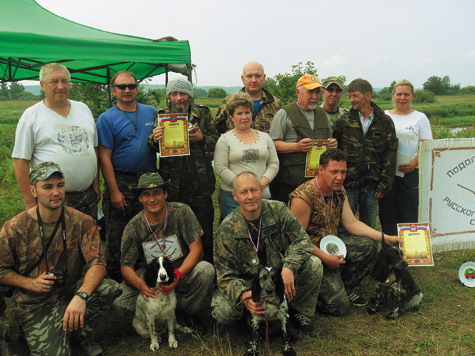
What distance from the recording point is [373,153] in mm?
4688

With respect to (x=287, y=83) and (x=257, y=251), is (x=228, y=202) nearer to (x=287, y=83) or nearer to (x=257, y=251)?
(x=257, y=251)

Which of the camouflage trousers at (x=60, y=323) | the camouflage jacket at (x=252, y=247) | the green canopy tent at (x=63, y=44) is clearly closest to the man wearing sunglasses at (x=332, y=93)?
the camouflage jacket at (x=252, y=247)

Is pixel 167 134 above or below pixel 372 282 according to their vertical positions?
above

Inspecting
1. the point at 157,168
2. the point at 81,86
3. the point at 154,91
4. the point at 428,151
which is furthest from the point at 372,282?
the point at 154,91

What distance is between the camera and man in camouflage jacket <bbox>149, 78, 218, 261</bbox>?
4.33m

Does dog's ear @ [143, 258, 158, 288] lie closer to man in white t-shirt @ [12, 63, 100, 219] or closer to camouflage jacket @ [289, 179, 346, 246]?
man in white t-shirt @ [12, 63, 100, 219]

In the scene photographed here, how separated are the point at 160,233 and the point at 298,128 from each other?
216 centimetres

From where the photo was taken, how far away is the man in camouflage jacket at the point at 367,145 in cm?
468

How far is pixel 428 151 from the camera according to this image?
182 inches

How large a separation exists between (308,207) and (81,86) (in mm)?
11709

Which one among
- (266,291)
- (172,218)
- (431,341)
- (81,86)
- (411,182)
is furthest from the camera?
(81,86)

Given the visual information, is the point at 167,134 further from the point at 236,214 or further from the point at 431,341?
the point at 431,341

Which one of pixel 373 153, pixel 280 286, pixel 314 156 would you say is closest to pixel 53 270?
pixel 280 286

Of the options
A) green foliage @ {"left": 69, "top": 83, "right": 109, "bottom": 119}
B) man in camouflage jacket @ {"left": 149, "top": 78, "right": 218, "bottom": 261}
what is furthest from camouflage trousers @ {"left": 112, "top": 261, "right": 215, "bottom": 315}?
green foliage @ {"left": 69, "top": 83, "right": 109, "bottom": 119}
